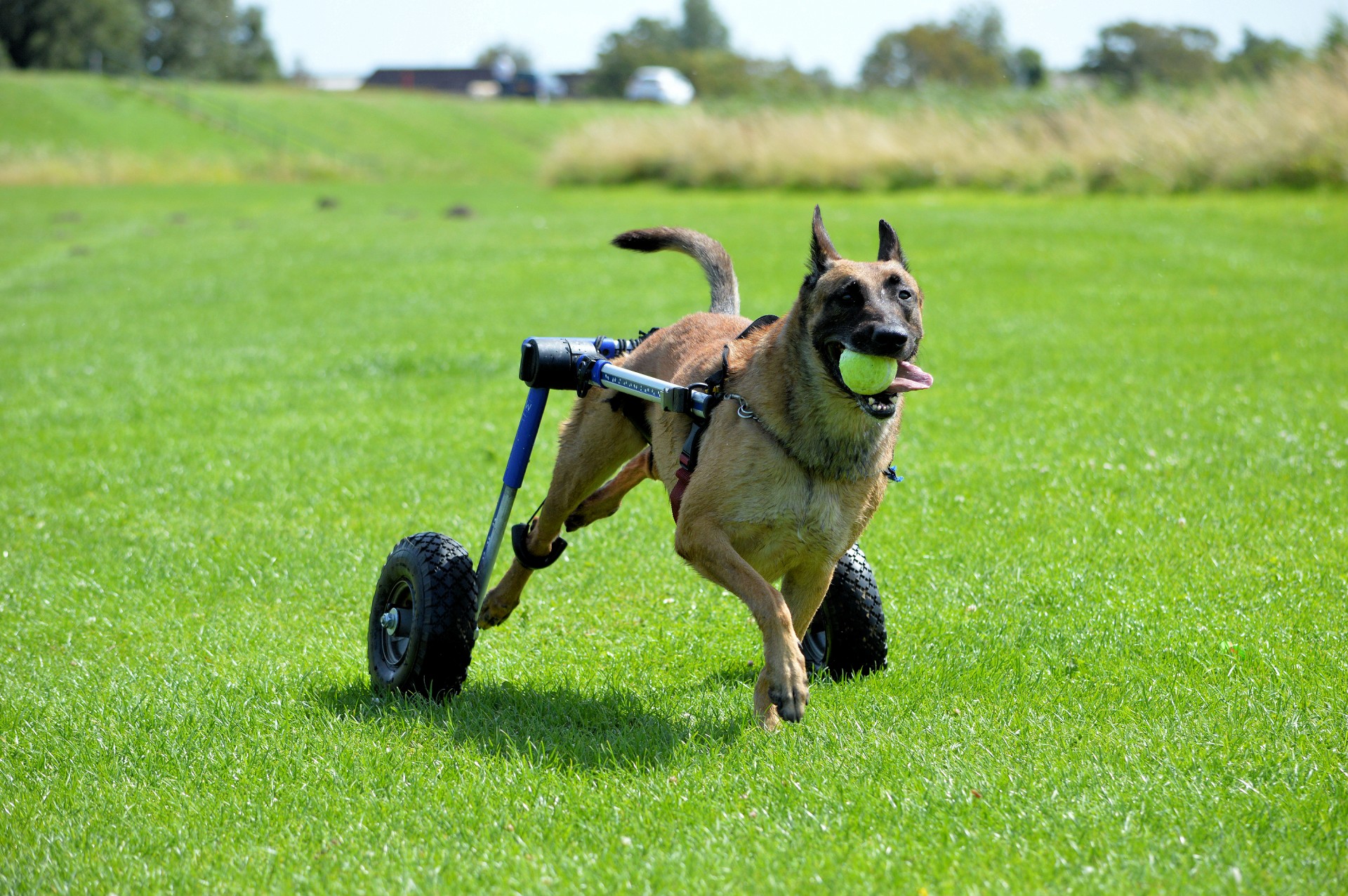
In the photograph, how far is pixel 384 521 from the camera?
286 inches

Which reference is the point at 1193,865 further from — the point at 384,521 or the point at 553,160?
the point at 553,160

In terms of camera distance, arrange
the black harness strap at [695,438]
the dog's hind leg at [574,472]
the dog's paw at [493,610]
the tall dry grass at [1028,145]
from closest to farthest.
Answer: the black harness strap at [695,438] → the dog's hind leg at [574,472] → the dog's paw at [493,610] → the tall dry grass at [1028,145]

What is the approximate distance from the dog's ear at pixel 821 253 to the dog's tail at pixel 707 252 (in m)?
0.70

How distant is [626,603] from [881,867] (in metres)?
2.80

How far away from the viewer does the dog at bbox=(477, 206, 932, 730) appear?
4055 millimetres

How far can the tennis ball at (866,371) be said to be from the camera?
397 centimetres

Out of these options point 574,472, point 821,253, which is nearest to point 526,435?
point 574,472

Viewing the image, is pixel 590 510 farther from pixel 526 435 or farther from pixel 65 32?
pixel 65 32

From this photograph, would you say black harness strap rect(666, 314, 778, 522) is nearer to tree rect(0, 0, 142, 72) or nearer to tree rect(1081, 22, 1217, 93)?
tree rect(1081, 22, 1217, 93)

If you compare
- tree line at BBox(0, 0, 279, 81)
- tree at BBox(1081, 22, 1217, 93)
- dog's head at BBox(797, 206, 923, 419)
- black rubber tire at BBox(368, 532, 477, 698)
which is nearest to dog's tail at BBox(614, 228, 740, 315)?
dog's head at BBox(797, 206, 923, 419)

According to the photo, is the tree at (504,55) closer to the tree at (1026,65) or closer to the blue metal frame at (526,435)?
the tree at (1026,65)

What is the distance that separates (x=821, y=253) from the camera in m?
4.64

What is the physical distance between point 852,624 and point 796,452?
893 mm

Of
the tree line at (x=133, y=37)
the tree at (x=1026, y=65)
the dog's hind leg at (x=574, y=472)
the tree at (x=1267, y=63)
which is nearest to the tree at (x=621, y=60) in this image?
the tree line at (x=133, y=37)
